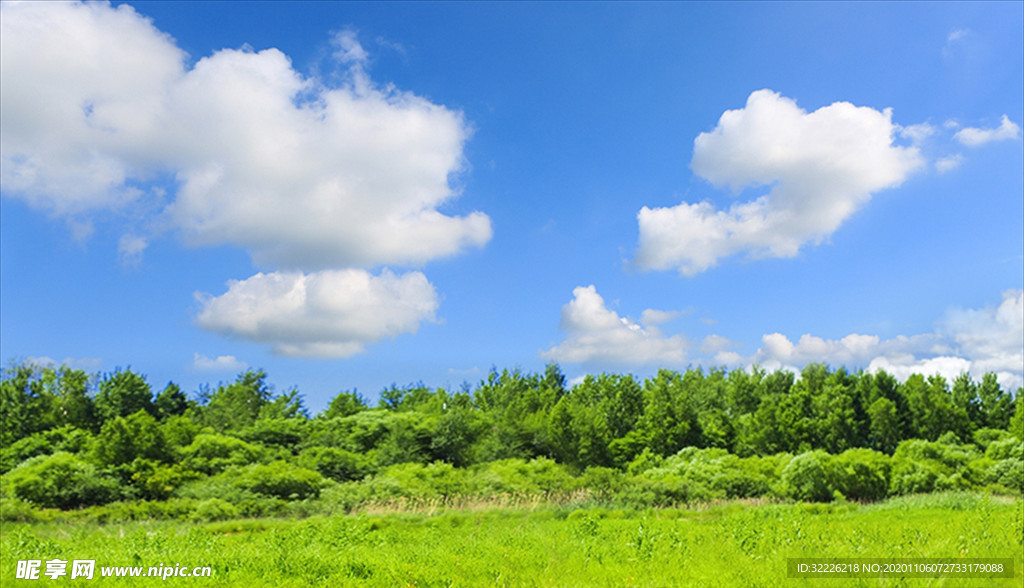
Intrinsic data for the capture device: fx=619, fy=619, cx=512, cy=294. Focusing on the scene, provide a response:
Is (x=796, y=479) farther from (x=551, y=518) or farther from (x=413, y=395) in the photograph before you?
(x=413, y=395)

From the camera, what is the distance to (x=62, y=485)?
23594 mm

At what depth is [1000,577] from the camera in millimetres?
8203

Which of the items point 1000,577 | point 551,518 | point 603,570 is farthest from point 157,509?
point 1000,577

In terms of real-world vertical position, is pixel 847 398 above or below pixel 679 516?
above

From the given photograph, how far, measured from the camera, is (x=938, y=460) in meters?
29.4

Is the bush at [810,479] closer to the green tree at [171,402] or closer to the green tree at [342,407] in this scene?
the green tree at [342,407]

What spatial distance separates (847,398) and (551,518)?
3456 centimetres

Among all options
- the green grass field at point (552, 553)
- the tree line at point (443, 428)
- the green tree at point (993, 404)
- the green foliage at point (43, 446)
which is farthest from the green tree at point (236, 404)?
the green tree at point (993, 404)

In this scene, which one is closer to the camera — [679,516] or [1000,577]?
[1000,577]

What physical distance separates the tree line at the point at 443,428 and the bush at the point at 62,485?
49mm

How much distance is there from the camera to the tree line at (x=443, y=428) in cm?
2545

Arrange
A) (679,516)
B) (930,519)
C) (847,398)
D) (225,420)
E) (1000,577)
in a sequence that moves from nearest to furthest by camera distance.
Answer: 1. (1000,577)
2. (930,519)
3. (679,516)
4. (225,420)
5. (847,398)

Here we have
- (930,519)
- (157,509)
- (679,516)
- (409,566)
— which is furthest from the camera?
(157,509)

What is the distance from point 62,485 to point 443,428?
16.4 meters
